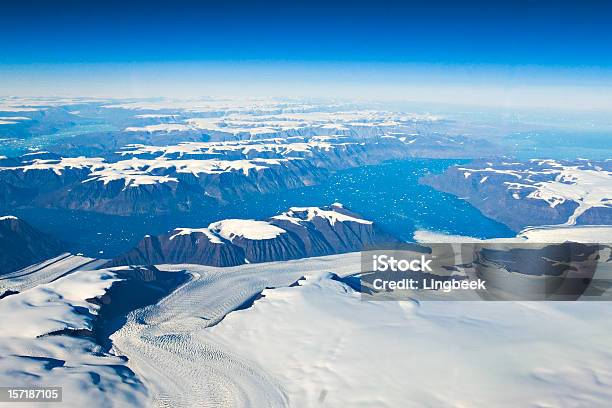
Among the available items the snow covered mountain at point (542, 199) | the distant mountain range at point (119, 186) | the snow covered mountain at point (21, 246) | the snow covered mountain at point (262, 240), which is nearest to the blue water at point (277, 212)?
the snow covered mountain at point (21, 246)

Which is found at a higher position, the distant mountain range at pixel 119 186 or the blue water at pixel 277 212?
the distant mountain range at pixel 119 186

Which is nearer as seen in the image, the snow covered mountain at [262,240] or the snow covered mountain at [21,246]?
the snow covered mountain at [21,246]

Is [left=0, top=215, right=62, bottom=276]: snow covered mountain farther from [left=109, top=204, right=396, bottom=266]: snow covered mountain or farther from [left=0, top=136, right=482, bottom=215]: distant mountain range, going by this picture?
[left=0, top=136, right=482, bottom=215]: distant mountain range

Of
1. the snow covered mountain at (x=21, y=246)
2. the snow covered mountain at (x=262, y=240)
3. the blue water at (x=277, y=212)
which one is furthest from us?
the blue water at (x=277, y=212)

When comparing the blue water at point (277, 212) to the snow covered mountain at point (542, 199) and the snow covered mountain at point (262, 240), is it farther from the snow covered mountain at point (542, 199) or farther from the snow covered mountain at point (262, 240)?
the snow covered mountain at point (262, 240)

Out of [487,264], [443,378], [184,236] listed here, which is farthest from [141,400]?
[184,236]

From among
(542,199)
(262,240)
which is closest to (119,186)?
(262,240)

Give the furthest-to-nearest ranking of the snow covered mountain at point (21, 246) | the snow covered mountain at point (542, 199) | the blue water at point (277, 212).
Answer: the snow covered mountain at point (542, 199) < the blue water at point (277, 212) < the snow covered mountain at point (21, 246)

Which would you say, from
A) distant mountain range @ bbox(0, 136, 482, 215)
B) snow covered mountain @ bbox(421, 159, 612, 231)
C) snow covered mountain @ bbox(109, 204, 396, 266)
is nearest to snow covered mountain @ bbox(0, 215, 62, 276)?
snow covered mountain @ bbox(109, 204, 396, 266)

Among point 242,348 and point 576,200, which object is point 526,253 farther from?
point 576,200
